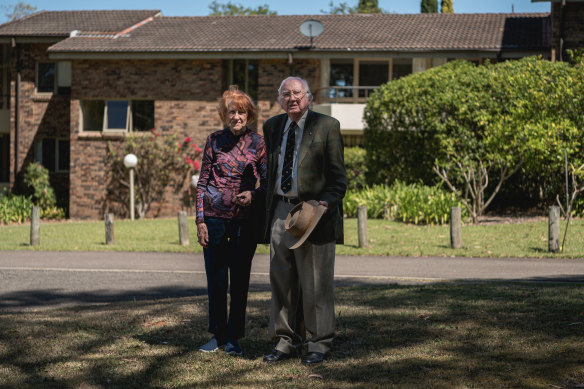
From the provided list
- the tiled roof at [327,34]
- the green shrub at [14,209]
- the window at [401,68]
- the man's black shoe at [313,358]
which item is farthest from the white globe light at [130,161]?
the man's black shoe at [313,358]

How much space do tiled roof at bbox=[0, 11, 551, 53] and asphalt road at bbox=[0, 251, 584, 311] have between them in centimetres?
1392

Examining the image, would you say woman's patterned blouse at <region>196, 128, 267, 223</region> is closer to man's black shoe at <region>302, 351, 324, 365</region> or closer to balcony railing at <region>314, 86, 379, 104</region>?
man's black shoe at <region>302, 351, 324, 365</region>

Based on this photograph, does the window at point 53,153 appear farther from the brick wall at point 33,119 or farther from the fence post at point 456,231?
the fence post at point 456,231

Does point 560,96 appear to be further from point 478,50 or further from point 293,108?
point 293,108

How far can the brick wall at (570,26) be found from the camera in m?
25.2

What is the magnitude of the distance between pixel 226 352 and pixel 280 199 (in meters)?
1.23

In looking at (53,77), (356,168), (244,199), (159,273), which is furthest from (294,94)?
(53,77)

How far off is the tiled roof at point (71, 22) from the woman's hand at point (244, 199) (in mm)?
25303

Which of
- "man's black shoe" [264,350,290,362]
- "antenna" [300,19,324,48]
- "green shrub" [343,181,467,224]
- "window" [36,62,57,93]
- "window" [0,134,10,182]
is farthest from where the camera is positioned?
"window" [0,134,10,182]

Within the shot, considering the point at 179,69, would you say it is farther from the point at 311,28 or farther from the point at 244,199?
the point at 244,199

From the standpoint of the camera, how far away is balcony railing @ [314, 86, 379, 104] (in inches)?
1086

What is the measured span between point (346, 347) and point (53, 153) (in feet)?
84.8

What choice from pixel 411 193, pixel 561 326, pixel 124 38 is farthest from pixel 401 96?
pixel 561 326

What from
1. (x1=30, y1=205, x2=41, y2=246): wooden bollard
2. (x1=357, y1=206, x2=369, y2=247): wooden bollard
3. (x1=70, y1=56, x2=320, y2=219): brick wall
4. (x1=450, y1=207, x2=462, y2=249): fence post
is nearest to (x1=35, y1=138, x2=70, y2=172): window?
(x1=70, y1=56, x2=320, y2=219): brick wall
